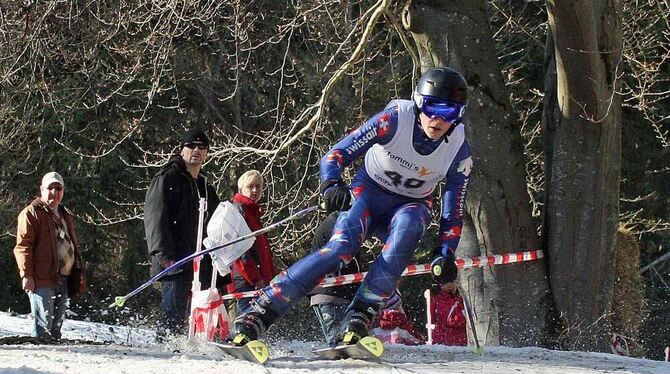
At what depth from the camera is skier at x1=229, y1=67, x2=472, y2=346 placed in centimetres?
594

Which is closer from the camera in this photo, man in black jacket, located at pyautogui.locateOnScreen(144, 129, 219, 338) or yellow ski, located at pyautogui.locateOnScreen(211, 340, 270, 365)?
yellow ski, located at pyautogui.locateOnScreen(211, 340, 270, 365)

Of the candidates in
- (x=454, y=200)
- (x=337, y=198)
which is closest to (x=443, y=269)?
(x=454, y=200)

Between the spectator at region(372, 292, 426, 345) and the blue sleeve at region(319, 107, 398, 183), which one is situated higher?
the blue sleeve at region(319, 107, 398, 183)

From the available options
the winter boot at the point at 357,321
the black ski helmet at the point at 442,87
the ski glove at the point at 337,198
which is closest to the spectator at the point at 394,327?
the winter boot at the point at 357,321

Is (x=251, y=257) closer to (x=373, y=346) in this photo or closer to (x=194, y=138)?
(x=194, y=138)

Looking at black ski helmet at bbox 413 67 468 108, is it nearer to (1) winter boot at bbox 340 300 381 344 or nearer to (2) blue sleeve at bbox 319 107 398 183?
(2) blue sleeve at bbox 319 107 398 183

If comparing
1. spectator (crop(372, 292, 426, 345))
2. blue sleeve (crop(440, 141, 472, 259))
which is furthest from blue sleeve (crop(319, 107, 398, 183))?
spectator (crop(372, 292, 426, 345))

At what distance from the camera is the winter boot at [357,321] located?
5836 mm

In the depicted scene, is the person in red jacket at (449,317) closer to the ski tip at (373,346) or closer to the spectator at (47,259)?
the spectator at (47,259)

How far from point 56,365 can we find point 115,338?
462 cm

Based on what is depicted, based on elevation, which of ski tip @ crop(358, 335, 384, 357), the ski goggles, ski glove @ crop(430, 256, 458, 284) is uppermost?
the ski goggles

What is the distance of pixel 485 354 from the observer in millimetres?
6617

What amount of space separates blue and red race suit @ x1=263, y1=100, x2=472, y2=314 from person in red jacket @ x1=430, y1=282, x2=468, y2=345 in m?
2.42

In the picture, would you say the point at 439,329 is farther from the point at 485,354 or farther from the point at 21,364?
the point at 21,364
